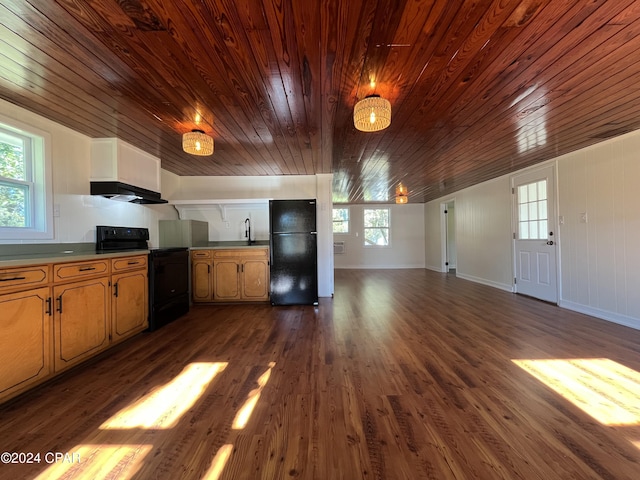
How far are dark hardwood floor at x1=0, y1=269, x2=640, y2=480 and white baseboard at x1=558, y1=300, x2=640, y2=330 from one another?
→ 0.21m

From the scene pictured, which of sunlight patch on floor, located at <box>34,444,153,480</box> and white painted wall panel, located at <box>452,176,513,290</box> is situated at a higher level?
white painted wall panel, located at <box>452,176,513,290</box>

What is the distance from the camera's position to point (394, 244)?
8.98m

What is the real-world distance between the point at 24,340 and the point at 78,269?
57cm

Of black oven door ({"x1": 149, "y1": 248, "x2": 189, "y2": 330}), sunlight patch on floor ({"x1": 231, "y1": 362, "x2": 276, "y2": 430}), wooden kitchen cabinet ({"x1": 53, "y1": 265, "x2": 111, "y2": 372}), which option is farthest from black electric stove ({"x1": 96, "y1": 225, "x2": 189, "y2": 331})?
sunlight patch on floor ({"x1": 231, "y1": 362, "x2": 276, "y2": 430})

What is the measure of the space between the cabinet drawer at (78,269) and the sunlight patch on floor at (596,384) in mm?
3489

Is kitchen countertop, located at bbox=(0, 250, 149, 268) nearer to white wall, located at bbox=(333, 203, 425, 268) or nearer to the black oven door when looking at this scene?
the black oven door

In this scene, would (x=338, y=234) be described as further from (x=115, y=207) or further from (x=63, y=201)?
(x=63, y=201)

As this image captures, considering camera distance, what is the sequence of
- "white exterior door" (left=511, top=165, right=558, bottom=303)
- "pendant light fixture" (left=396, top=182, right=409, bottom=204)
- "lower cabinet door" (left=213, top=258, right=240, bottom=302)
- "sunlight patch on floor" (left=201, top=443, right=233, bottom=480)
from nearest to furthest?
"sunlight patch on floor" (left=201, top=443, right=233, bottom=480), "white exterior door" (left=511, top=165, right=558, bottom=303), "lower cabinet door" (left=213, top=258, right=240, bottom=302), "pendant light fixture" (left=396, top=182, right=409, bottom=204)

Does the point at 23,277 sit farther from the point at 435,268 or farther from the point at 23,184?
the point at 435,268

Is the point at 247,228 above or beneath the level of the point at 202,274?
above

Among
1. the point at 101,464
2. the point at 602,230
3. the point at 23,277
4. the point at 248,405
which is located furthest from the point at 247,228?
the point at 602,230

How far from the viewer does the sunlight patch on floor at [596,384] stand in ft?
5.28

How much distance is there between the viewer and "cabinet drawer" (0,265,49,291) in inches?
66.0

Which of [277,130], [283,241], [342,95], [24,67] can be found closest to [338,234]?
[283,241]
